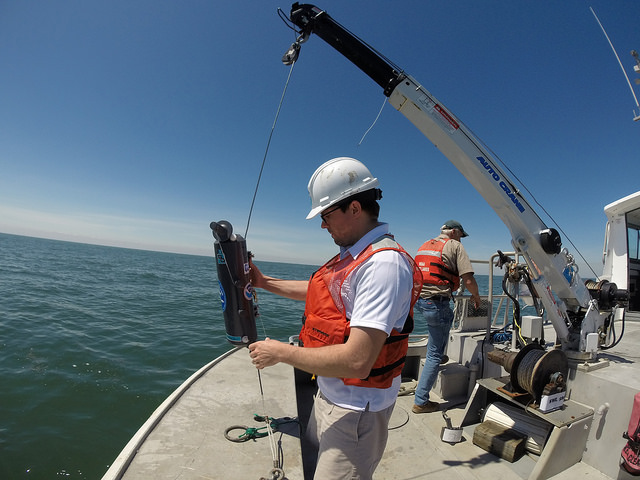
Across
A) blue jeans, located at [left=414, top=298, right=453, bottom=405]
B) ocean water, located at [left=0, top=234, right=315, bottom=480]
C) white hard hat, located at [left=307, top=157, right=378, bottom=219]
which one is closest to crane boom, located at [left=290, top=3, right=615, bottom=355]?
blue jeans, located at [left=414, top=298, right=453, bottom=405]

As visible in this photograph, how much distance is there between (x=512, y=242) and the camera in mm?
3215

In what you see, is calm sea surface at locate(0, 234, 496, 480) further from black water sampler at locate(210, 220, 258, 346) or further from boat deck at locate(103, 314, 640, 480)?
boat deck at locate(103, 314, 640, 480)

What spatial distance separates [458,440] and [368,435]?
7.50 ft

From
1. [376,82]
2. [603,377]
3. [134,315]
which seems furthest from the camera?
[134,315]

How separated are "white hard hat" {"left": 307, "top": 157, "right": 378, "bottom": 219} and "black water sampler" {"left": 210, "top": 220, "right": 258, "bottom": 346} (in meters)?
0.64

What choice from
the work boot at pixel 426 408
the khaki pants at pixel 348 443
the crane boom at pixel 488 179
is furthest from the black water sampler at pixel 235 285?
the work boot at pixel 426 408

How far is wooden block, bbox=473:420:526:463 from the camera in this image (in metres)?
2.79

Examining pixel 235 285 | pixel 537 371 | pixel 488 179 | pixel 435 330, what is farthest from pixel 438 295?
pixel 235 285

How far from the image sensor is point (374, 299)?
3.77ft

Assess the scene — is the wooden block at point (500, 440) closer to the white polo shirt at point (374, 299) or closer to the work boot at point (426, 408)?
the work boot at point (426, 408)

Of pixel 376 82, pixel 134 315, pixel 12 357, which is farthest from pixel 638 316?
pixel 134 315

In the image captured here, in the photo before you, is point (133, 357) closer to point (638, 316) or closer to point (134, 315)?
point (134, 315)

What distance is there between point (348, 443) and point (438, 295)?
241cm

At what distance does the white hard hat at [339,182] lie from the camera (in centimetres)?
142
